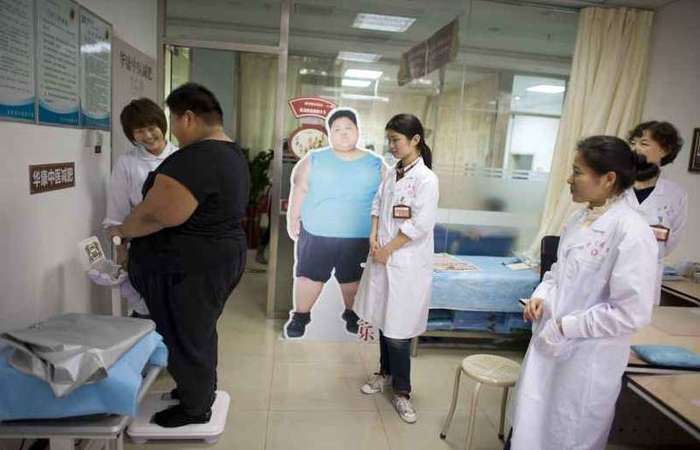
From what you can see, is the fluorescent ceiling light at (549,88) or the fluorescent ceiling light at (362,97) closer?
the fluorescent ceiling light at (362,97)

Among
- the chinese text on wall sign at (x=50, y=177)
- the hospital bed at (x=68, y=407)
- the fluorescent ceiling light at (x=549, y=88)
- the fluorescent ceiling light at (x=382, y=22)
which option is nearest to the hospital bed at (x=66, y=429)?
the hospital bed at (x=68, y=407)

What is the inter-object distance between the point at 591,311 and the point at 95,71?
2.27 metres

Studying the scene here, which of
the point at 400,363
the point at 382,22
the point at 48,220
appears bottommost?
the point at 400,363

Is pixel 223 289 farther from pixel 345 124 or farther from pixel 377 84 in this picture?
pixel 377 84

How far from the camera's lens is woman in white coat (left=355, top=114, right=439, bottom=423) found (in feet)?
7.29

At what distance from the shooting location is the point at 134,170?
7.02 feet

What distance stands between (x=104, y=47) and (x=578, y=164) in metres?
2.14

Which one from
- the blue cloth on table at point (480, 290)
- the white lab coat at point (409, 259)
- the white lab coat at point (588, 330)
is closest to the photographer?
the white lab coat at point (588, 330)

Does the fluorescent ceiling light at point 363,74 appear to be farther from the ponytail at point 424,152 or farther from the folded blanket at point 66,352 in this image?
the folded blanket at point 66,352

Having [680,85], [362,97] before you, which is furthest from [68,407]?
[680,85]

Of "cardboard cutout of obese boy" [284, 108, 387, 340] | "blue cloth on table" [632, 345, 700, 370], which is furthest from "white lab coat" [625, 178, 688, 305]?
"cardboard cutout of obese boy" [284, 108, 387, 340]

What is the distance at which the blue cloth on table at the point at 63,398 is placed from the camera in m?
1.03

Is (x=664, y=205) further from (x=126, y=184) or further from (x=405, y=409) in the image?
(x=126, y=184)

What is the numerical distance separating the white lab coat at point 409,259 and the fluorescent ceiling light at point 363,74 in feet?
3.33
